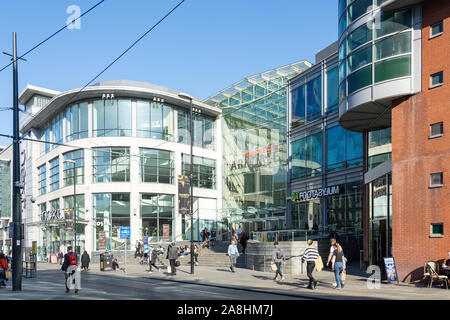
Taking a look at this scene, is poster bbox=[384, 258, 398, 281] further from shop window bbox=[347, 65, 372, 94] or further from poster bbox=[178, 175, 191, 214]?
poster bbox=[178, 175, 191, 214]

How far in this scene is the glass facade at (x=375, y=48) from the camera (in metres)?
18.8

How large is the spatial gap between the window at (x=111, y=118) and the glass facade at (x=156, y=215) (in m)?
6.84

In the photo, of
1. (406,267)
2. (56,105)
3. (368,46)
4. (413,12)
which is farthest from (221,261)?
(56,105)

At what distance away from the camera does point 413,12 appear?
1870 cm

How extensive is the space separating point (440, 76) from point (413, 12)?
3.02 m

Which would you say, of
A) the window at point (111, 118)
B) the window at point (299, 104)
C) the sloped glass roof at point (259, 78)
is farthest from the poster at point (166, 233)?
the window at point (299, 104)

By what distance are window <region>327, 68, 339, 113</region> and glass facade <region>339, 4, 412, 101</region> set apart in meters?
9.59

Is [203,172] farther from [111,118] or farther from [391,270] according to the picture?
[391,270]

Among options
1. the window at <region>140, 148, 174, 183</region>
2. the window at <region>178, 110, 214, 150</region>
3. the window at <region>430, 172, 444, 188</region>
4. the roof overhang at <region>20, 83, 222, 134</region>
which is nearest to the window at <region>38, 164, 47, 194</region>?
the roof overhang at <region>20, 83, 222, 134</region>

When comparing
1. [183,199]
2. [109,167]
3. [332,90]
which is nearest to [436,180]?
[332,90]

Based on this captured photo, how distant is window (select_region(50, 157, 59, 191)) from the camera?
49.9 m

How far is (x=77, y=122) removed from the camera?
46.4 m
